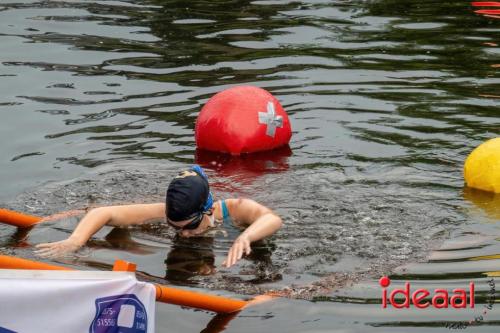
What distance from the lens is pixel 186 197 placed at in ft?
26.6

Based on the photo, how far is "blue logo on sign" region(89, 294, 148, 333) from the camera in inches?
232

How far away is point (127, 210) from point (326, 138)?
143 inches

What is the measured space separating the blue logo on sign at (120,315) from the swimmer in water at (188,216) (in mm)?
1605

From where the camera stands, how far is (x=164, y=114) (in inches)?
497

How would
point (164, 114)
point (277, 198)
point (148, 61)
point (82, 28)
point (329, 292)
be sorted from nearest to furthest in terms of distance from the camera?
1. point (329, 292)
2. point (277, 198)
3. point (164, 114)
4. point (148, 61)
5. point (82, 28)

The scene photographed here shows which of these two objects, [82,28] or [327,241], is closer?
[327,241]

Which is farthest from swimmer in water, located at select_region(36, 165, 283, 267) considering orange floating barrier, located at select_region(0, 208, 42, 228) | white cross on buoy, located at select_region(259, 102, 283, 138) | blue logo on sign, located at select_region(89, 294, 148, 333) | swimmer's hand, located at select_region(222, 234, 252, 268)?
white cross on buoy, located at select_region(259, 102, 283, 138)

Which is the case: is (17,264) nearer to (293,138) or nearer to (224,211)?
(224,211)

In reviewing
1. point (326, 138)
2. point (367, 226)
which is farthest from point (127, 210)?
point (326, 138)

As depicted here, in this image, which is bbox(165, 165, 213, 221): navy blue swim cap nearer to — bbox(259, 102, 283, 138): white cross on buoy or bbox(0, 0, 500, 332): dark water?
bbox(0, 0, 500, 332): dark water

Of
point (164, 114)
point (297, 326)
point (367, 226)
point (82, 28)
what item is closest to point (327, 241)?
point (367, 226)

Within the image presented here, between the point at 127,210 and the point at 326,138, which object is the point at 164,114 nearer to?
the point at 326,138

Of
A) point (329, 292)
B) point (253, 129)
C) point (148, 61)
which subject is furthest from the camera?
point (148, 61)

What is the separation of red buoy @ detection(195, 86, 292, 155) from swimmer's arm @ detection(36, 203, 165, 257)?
7.75 feet
